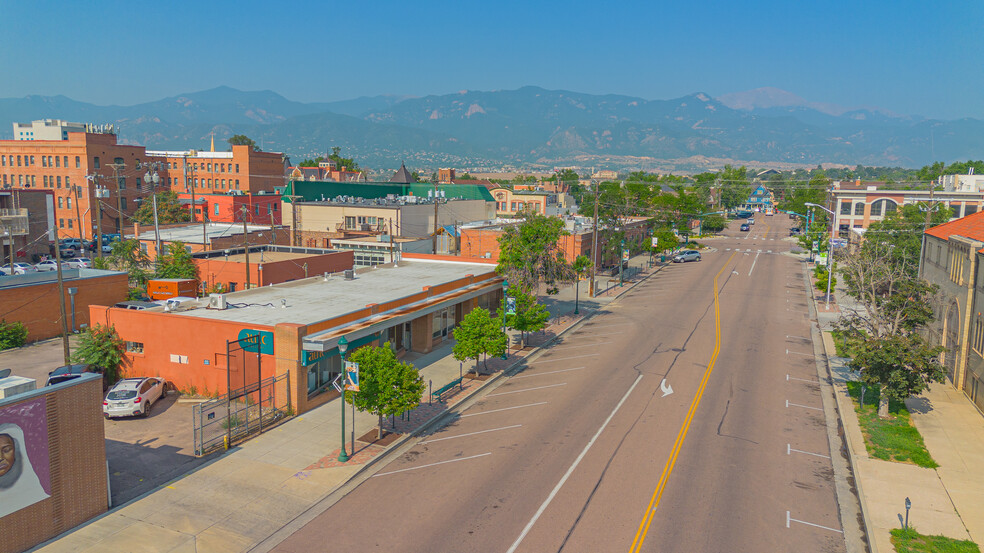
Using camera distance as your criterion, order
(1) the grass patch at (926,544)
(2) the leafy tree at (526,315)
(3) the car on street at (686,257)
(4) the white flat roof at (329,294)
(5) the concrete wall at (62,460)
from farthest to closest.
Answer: (3) the car on street at (686,257), (2) the leafy tree at (526,315), (4) the white flat roof at (329,294), (1) the grass patch at (926,544), (5) the concrete wall at (62,460)

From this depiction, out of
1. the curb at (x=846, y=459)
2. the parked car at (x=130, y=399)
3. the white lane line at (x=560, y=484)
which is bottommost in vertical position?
the curb at (x=846, y=459)

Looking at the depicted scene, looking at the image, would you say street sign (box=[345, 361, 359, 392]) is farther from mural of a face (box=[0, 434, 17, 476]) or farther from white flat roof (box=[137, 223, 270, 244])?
white flat roof (box=[137, 223, 270, 244])

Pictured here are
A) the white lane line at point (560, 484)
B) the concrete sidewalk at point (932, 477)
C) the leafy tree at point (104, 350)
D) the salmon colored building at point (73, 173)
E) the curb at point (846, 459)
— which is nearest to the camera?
the white lane line at point (560, 484)

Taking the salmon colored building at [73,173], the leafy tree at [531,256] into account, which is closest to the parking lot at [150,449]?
the leafy tree at [531,256]

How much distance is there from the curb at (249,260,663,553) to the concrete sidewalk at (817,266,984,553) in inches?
571

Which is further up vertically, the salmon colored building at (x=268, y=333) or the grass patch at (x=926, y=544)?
the salmon colored building at (x=268, y=333)

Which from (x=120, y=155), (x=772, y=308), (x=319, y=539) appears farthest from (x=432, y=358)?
(x=120, y=155)

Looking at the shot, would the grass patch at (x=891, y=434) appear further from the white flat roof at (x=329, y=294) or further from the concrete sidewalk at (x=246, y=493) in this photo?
the white flat roof at (x=329, y=294)

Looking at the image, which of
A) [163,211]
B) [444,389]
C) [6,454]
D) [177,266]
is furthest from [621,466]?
[163,211]

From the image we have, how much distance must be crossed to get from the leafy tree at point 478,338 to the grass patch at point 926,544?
17380 millimetres

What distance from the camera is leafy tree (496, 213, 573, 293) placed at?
37.8 meters

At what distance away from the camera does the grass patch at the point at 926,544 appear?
16094 millimetres

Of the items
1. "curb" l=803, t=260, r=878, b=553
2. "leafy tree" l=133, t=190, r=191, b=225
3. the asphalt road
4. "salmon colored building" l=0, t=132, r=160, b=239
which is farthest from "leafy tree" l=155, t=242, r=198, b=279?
"salmon colored building" l=0, t=132, r=160, b=239

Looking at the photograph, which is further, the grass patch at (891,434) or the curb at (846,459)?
the grass patch at (891,434)
